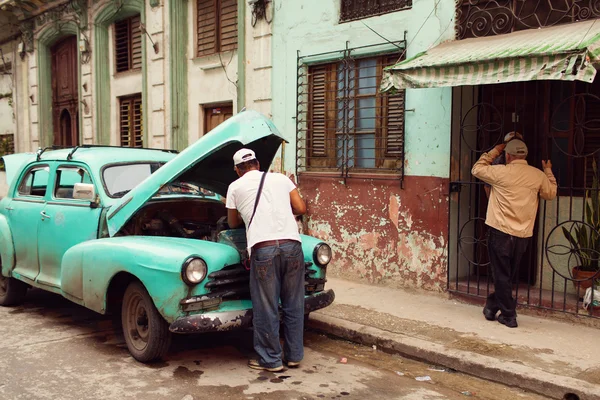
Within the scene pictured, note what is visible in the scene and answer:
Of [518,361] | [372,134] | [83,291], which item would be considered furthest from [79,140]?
[518,361]

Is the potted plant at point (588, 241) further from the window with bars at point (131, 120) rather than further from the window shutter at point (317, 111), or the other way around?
the window with bars at point (131, 120)

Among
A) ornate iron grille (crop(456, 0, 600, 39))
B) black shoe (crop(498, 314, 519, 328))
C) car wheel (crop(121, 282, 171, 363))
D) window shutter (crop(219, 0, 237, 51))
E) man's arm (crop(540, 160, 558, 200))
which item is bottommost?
black shoe (crop(498, 314, 519, 328))

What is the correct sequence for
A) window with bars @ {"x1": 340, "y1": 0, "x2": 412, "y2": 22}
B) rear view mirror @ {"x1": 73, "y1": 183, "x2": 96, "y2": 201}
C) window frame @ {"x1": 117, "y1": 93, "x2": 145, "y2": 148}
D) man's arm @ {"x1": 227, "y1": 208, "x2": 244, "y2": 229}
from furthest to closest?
window frame @ {"x1": 117, "y1": 93, "x2": 145, "y2": 148}
window with bars @ {"x1": 340, "y1": 0, "x2": 412, "y2": 22}
rear view mirror @ {"x1": 73, "y1": 183, "x2": 96, "y2": 201}
man's arm @ {"x1": 227, "y1": 208, "x2": 244, "y2": 229}

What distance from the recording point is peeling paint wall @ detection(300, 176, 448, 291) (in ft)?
23.4

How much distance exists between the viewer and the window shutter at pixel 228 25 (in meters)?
10.2

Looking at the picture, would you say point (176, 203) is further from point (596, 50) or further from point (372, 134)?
point (596, 50)

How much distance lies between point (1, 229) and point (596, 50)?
6.40 meters

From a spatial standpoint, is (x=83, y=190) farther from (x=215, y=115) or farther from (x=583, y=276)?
(x=215, y=115)

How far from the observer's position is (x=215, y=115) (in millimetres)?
10883

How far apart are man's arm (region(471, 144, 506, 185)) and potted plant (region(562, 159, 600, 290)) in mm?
1039

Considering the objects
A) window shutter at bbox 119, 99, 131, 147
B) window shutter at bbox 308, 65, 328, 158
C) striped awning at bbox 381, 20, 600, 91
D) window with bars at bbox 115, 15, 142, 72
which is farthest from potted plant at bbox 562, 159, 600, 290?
window shutter at bbox 119, 99, 131, 147

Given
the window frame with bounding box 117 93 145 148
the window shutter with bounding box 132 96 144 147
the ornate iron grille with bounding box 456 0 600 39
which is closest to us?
the ornate iron grille with bounding box 456 0 600 39

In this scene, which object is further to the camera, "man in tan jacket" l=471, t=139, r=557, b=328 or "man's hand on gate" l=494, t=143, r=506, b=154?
"man's hand on gate" l=494, t=143, r=506, b=154

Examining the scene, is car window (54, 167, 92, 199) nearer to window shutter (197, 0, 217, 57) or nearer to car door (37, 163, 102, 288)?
car door (37, 163, 102, 288)
